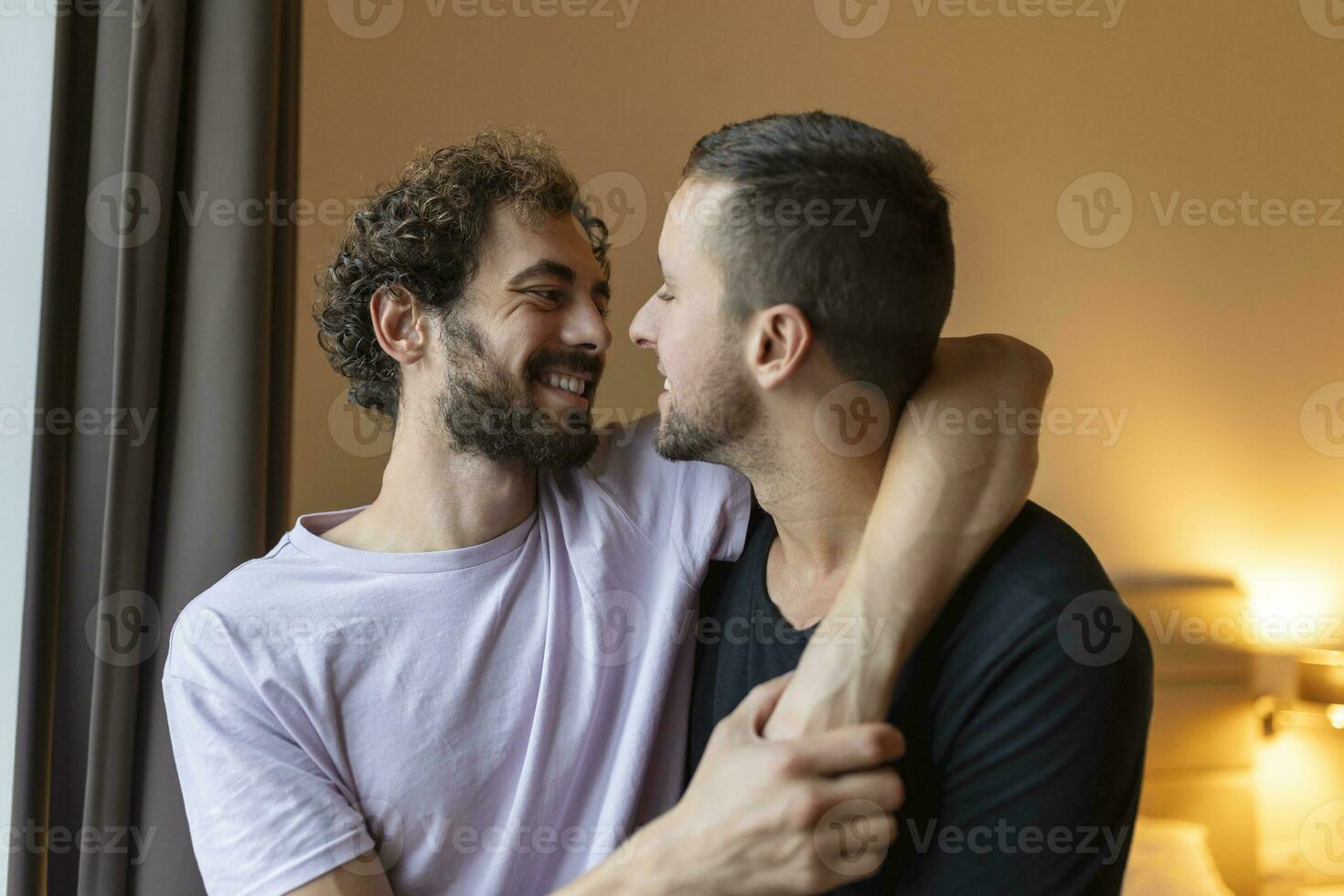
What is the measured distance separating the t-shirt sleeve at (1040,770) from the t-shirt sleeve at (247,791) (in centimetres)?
57

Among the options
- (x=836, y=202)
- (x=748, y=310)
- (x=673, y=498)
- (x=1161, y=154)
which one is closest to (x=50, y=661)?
(x=673, y=498)

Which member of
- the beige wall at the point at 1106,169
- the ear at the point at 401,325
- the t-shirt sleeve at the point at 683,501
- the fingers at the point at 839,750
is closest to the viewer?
the fingers at the point at 839,750

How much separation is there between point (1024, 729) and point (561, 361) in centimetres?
66

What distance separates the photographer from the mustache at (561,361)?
1.28 meters

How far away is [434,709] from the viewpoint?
3.68 feet

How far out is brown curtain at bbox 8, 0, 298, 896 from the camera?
1315mm

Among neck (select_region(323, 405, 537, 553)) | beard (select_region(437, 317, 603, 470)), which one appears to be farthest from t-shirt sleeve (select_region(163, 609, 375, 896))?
beard (select_region(437, 317, 603, 470))

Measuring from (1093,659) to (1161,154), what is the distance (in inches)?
88.8

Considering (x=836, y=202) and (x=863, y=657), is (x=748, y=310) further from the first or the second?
(x=863, y=657)

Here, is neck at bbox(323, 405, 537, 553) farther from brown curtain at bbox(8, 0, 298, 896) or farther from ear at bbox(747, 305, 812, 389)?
ear at bbox(747, 305, 812, 389)

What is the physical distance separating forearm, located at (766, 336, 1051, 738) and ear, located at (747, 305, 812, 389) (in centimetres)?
12

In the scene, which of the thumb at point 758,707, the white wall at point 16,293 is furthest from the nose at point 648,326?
the white wall at point 16,293

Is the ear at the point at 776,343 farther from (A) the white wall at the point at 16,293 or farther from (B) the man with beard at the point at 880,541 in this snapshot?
(A) the white wall at the point at 16,293

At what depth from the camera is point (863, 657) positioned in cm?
88
